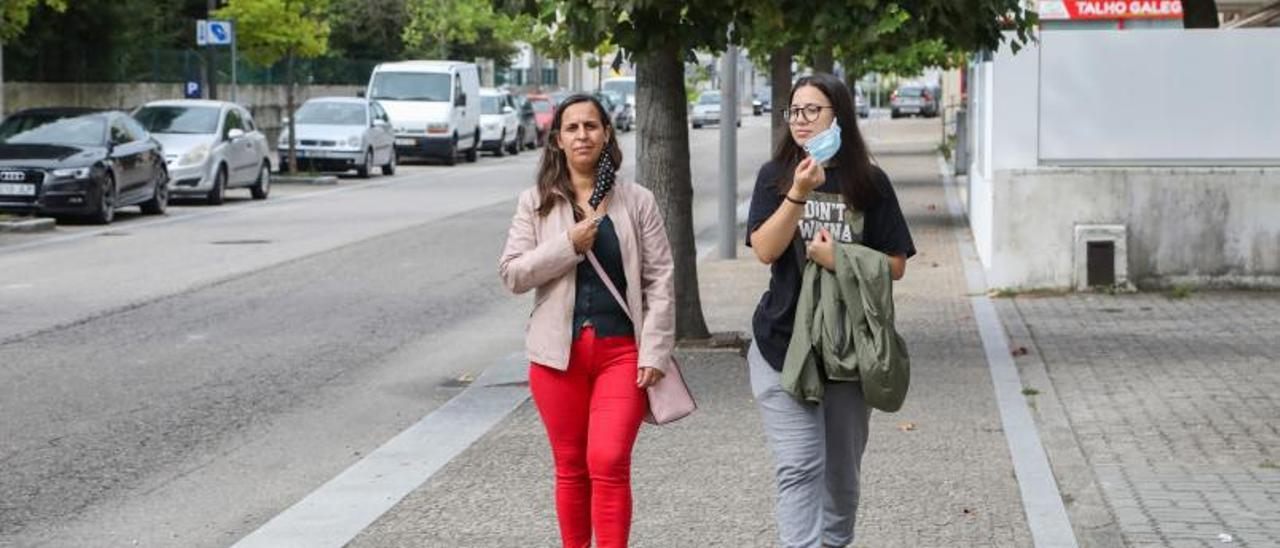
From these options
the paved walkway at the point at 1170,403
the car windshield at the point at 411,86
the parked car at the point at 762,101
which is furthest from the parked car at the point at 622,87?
the paved walkway at the point at 1170,403

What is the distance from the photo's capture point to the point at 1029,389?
11.2 metres

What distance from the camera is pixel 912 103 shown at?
93625 mm

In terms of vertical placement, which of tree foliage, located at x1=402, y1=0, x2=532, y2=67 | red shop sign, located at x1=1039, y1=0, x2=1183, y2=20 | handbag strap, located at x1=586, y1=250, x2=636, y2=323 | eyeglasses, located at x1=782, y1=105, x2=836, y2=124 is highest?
tree foliage, located at x1=402, y1=0, x2=532, y2=67

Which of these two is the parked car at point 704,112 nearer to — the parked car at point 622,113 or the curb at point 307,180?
the parked car at point 622,113

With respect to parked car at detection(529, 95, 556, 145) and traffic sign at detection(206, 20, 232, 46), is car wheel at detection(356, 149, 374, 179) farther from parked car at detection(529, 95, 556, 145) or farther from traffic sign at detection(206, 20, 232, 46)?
parked car at detection(529, 95, 556, 145)

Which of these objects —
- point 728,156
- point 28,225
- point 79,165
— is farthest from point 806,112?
point 79,165

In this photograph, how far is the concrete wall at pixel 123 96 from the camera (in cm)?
3997

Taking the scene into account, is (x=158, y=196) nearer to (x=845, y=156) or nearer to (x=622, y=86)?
(x=845, y=156)

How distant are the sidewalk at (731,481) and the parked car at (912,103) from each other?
81.6 metres

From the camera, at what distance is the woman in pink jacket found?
6098mm

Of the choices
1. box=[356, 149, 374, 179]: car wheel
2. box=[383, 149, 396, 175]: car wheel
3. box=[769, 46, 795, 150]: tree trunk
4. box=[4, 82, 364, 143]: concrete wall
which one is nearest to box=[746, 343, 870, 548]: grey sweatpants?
box=[769, 46, 795, 150]: tree trunk

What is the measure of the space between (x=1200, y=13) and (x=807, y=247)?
54.9ft

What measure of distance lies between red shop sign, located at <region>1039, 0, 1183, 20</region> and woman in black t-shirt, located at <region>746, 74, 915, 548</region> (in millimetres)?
12153

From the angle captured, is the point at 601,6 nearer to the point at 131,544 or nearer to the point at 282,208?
the point at 131,544
